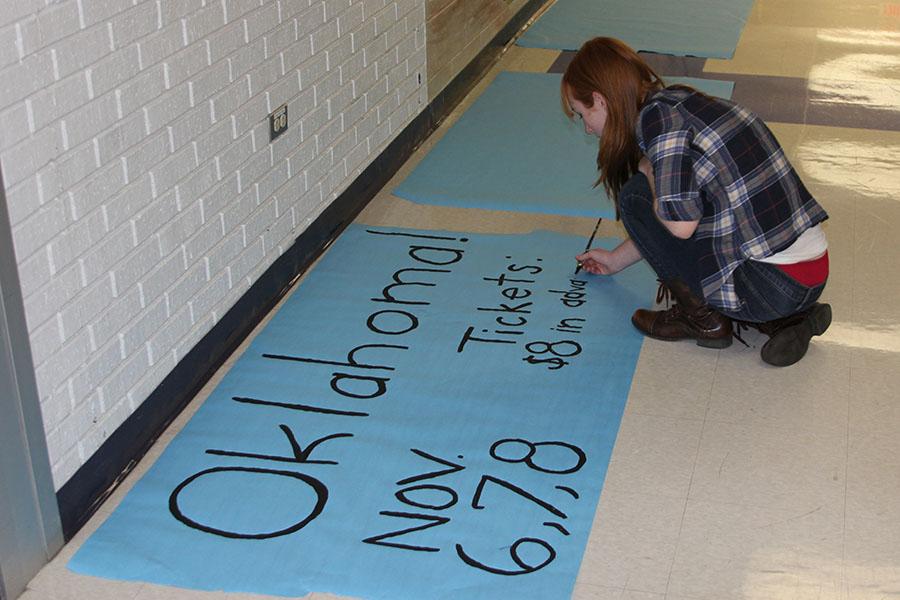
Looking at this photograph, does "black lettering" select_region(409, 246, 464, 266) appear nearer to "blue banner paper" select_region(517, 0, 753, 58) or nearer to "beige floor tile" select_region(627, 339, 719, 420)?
"beige floor tile" select_region(627, 339, 719, 420)

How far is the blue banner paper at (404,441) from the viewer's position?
2.23m

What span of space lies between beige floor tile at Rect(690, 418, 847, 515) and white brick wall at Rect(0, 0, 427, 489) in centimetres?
120

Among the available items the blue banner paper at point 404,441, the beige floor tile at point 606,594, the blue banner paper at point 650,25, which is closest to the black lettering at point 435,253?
the blue banner paper at point 404,441

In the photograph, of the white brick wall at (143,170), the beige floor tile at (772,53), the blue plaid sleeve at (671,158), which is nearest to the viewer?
the white brick wall at (143,170)

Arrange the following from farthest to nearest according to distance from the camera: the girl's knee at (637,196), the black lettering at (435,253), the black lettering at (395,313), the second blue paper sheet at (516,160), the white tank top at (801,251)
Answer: the second blue paper sheet at (516,160), the black lettering at (435,253), the black lettering at (395,313), the girl's knee at (637,196), the white tank top at (801,251)

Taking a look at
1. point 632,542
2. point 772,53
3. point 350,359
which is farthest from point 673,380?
point 772,53

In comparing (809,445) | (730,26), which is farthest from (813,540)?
(730,26)

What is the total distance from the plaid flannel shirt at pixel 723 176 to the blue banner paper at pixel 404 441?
0.41m

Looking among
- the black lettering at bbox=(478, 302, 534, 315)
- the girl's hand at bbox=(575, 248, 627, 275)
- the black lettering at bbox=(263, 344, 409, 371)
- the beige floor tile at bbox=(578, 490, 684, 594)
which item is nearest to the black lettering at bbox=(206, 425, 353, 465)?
the black lettering at bbox=(263, 344, 409, 371)

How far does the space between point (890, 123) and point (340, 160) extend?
7.10ft

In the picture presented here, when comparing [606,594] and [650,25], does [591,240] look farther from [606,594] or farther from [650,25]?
[650,25]

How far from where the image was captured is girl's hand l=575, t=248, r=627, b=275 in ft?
10.7

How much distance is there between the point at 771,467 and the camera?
2.51 meters

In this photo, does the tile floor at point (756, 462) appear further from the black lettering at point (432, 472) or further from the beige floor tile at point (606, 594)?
the black lettering at point (432, 472)
